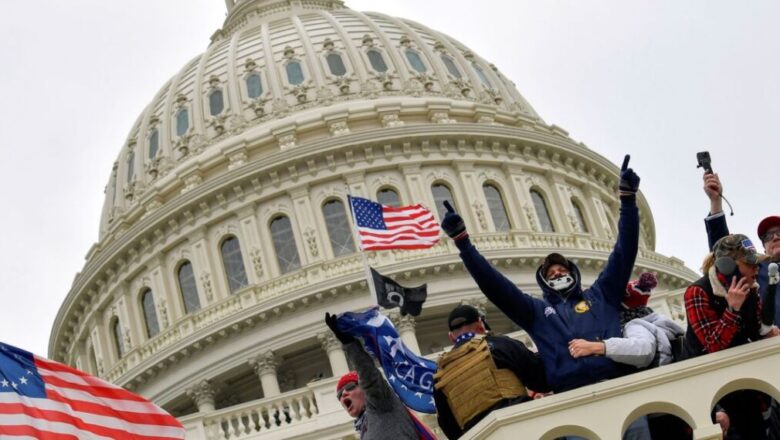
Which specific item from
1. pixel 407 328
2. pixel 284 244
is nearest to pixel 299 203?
pixel 284 244

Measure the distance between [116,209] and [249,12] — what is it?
11.3 meters

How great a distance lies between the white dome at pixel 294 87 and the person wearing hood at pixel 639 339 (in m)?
39.0

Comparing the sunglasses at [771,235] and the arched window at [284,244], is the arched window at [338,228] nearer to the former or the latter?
the arched window at [284,244]

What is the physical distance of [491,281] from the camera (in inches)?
356

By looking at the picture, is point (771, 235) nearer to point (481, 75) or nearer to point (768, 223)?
point (768, 223)

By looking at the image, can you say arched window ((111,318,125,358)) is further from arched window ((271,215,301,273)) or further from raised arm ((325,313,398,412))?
raised arm ((325,313,398,412))

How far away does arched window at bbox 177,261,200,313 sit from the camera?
46094 mm

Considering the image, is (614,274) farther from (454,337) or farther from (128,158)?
(128,158)

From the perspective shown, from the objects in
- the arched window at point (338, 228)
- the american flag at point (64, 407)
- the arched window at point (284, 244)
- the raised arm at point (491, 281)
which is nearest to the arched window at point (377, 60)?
the arched window at point (338, 228)

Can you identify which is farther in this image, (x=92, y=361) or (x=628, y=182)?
(x=92, y=361)

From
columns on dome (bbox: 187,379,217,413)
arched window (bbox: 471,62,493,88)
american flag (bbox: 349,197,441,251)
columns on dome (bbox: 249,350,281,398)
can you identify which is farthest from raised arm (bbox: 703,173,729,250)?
arched window (bbox: 471,62,493,88)

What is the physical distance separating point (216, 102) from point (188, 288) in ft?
28.1

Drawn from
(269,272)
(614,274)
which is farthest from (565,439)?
(269,272)

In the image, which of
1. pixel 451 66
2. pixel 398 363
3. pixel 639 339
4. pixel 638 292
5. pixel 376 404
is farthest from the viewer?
pixel 451 66
